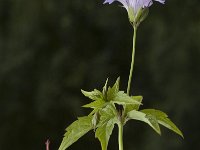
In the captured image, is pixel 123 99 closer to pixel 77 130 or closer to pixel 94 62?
pixel 77 130

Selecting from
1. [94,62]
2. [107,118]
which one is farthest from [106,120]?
[94,62]

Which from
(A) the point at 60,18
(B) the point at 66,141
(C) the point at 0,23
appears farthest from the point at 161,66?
(B) the point at 66,141

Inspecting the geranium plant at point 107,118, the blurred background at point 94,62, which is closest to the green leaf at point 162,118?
the geranium plant at point 107,118

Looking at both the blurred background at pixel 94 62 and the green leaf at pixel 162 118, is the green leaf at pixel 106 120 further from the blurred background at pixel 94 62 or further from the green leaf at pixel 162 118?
the blurred background at pixel 94 62

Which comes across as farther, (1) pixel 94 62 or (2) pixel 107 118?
(1) pixel 94 62

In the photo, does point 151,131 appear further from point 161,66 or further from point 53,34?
point 53,34
